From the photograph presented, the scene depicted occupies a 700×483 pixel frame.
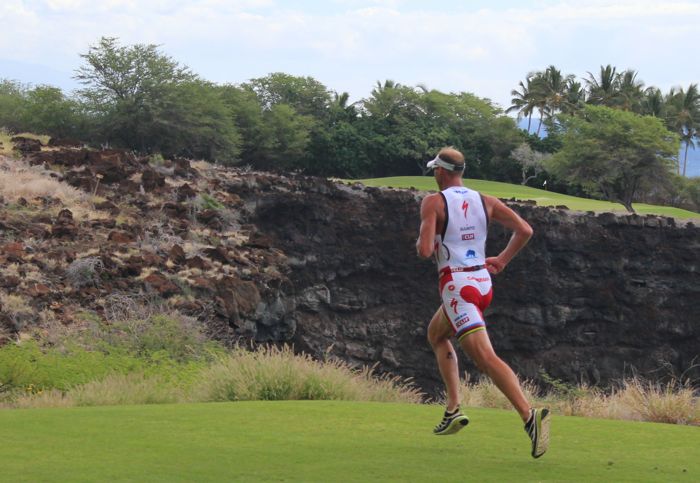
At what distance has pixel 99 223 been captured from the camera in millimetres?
27359

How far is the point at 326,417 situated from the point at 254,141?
67040 mm

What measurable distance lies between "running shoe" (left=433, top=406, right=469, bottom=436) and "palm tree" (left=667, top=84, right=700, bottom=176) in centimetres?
12261

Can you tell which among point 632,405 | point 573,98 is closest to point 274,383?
point 632,405

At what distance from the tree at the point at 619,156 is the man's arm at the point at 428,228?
5973cm

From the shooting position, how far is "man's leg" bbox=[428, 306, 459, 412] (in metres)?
7.99

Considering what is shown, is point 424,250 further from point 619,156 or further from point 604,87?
point 604,87

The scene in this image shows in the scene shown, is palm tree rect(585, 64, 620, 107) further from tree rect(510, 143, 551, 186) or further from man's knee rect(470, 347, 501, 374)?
man's knee rect(470, 347, 501, 374)

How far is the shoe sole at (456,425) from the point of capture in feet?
26.3

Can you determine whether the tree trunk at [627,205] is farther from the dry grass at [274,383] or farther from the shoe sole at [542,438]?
the shoe sole at [542,438]

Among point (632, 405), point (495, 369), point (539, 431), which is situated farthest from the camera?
point (632, 405)

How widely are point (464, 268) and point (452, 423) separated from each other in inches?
54.4

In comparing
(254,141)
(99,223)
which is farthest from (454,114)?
(99,223)

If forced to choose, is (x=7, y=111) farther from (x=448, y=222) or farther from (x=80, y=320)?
(x=448, y=222)

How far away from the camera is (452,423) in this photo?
317 inches
